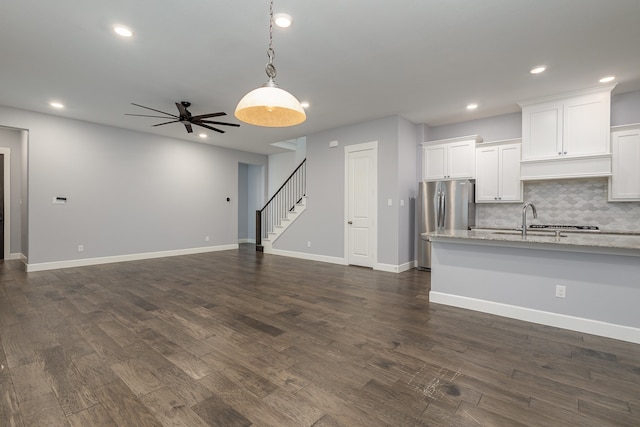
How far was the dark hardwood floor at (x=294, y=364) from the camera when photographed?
1.68 metres

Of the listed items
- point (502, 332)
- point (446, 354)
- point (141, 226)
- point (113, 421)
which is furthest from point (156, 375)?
point (141, 226)

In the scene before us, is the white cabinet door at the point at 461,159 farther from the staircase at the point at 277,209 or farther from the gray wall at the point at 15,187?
the gray wall at the point at 15,187

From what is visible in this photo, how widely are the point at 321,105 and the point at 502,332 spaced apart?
13.4 ft

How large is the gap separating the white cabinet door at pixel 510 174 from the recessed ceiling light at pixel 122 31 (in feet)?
18.7

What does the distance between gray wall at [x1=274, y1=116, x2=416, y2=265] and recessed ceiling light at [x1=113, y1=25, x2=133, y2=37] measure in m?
4.14

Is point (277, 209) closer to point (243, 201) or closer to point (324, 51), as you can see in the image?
point (243, 201)

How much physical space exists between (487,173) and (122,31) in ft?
18.8

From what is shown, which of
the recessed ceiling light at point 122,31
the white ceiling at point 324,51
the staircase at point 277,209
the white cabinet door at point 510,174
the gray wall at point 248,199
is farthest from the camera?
the gray wall at point 248,199

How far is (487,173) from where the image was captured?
5324 mm

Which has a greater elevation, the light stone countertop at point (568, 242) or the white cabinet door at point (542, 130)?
the white cabinet door at point (542, 130)

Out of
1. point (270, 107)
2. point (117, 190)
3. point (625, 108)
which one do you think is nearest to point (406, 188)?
point (625, 108)

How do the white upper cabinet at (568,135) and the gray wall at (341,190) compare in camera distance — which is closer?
the white upper cabinet at (568,135)

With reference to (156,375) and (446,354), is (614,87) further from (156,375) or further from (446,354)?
(156,375)

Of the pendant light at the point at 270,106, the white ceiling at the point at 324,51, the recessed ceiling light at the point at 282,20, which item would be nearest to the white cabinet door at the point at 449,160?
the white ceiling at the point at 324,51
